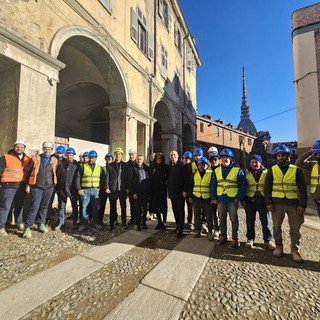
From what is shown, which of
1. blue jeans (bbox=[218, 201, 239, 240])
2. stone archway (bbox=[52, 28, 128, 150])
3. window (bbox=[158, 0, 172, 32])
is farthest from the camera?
window (bbox=[158, 0, 172, 32])

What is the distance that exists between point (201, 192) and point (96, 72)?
29.5 feet

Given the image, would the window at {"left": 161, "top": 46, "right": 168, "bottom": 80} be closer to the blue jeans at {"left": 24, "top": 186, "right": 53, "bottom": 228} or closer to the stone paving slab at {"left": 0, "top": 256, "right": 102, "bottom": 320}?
the blue jeans at {"left": 24, "top": 186, "right": 53, "bottom": 228}

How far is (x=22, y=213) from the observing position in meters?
4.48

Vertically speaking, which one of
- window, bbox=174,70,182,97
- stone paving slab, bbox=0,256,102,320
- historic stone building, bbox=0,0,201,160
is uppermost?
window, bbox=174,70,182,97

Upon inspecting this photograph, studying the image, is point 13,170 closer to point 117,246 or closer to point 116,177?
point 116,177

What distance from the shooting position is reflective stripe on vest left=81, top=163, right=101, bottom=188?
4.49 meters

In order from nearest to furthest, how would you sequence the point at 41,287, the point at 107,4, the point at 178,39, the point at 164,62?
the point at 41,287 < the point at 107,4 < the point at 164,62 < the point at 178,39

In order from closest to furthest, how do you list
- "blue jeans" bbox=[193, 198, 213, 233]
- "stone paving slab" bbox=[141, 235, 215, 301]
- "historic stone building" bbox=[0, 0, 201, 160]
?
"stone paving slab" bbox=[141, 235, 215, 301]
"blue jeans" bbox=[193, 198, 213, 233]
"historic stone building" bbox=[0, 0, 201, 160]

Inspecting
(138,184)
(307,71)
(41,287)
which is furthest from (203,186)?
(307,71)

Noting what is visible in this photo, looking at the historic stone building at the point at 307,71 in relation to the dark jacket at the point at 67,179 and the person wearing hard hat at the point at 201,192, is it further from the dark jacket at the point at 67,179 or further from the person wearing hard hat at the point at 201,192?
the dark jacket at the point at 67,179

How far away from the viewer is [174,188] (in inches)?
169

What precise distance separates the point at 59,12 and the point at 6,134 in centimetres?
435

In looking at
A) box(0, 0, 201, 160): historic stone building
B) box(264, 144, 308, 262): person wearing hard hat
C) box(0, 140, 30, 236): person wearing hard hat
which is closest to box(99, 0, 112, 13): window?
box(0, 0, 201, 160): historic stone building

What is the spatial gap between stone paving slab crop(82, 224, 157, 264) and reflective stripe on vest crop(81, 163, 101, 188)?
53.8 inches
